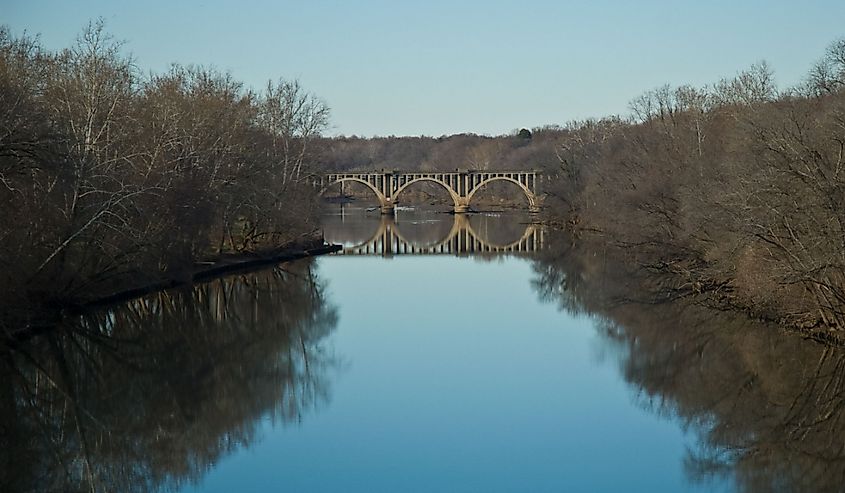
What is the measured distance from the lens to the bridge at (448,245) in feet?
155

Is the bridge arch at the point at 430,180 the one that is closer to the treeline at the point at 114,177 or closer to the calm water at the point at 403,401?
the treeline at the point at 114,177

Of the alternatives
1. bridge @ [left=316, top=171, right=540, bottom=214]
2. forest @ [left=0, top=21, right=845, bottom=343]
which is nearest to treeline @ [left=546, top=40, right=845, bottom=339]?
forest @ [left=0, top=21, right=845, bottom=343]

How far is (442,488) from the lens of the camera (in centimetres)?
1097

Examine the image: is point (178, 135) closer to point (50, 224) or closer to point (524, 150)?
point (50, 224)

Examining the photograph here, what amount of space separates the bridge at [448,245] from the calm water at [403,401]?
19651mm

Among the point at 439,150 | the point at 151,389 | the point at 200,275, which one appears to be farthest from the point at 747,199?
the point at 439,150

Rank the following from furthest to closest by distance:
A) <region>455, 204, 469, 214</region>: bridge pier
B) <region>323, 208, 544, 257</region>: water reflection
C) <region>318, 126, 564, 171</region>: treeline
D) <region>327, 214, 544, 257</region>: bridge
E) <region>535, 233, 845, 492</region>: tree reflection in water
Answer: <region>318, 126, 564, 171</region>: treeline
<region>455, 204, 469, 214</region>: bridge pier
<region>323, 208, 544, 257</region>: water reflection
<region>327, 214, 544, 257</region>: bridge
<region>535, 233, 845, 492</region>: tree reflection in water

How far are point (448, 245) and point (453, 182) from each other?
37.4 meters

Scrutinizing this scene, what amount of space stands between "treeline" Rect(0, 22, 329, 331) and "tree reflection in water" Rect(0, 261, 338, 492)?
139 cm

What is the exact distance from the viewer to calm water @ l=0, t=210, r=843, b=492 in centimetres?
1166

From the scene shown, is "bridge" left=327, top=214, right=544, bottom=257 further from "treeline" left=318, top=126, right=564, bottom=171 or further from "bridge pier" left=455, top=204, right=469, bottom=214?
"treeline" left=318, top=126, right=564, bottom=171

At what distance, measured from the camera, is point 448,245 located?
51812mm

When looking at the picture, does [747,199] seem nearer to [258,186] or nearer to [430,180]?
[258,186]

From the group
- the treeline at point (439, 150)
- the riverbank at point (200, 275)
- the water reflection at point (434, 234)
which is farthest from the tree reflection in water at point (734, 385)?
the treeline at point (439, 150)
